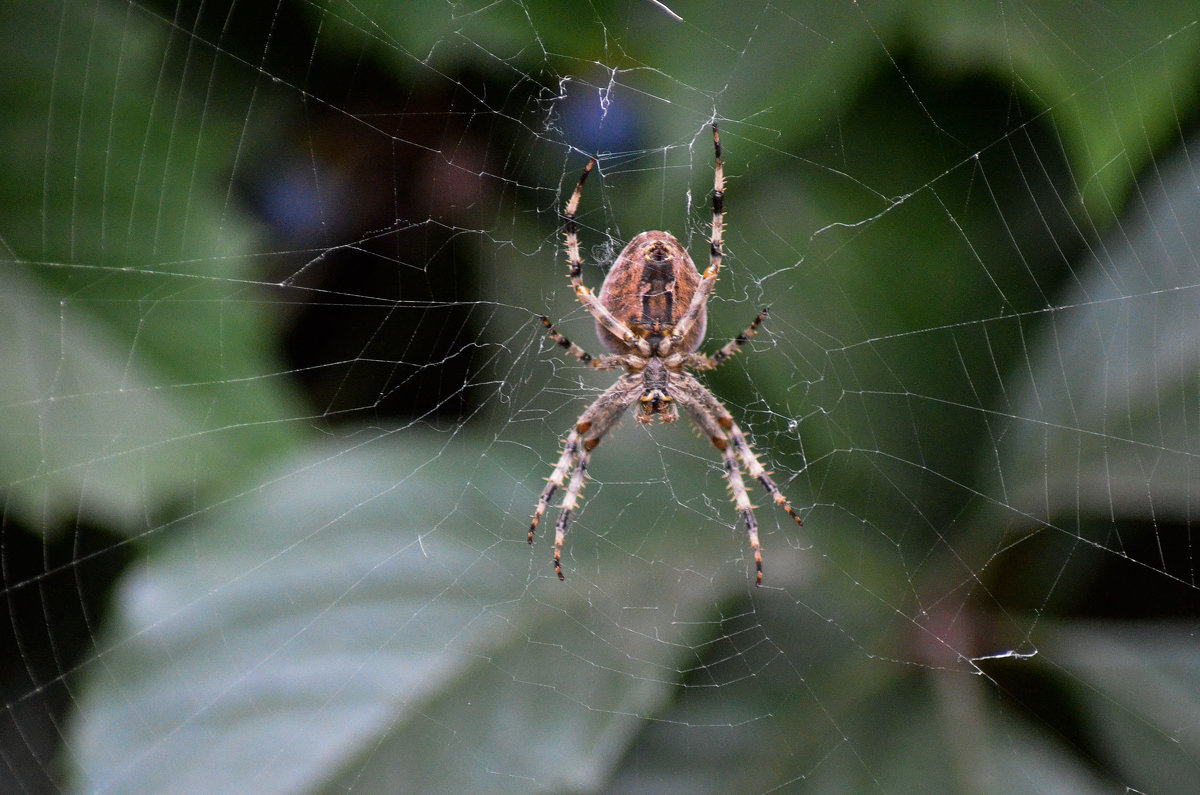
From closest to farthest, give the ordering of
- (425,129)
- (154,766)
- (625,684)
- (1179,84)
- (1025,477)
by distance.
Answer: (154,766)
(1179,84)
(625,684)
(1025,477)
(425,129)

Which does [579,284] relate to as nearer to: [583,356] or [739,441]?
[583,356]

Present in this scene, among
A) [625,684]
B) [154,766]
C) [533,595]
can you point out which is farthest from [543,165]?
[154,766]

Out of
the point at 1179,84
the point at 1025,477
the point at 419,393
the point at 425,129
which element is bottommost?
the point at 419,393

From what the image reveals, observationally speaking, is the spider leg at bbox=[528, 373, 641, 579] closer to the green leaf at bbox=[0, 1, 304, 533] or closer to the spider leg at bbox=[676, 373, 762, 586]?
the spider leg at bbox=[676, 373, 762, 586]

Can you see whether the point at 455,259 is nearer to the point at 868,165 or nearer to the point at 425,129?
the point at 425,129

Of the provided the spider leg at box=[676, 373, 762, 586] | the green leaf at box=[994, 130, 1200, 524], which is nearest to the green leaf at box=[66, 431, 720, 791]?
the spider leg at box=[676, 373, 762, 586]

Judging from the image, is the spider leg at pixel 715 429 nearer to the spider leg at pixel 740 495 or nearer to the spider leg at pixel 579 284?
the spider leg at pixel 740 495

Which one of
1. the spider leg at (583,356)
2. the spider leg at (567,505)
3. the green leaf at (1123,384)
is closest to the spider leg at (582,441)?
the spider leg at (567,505)
